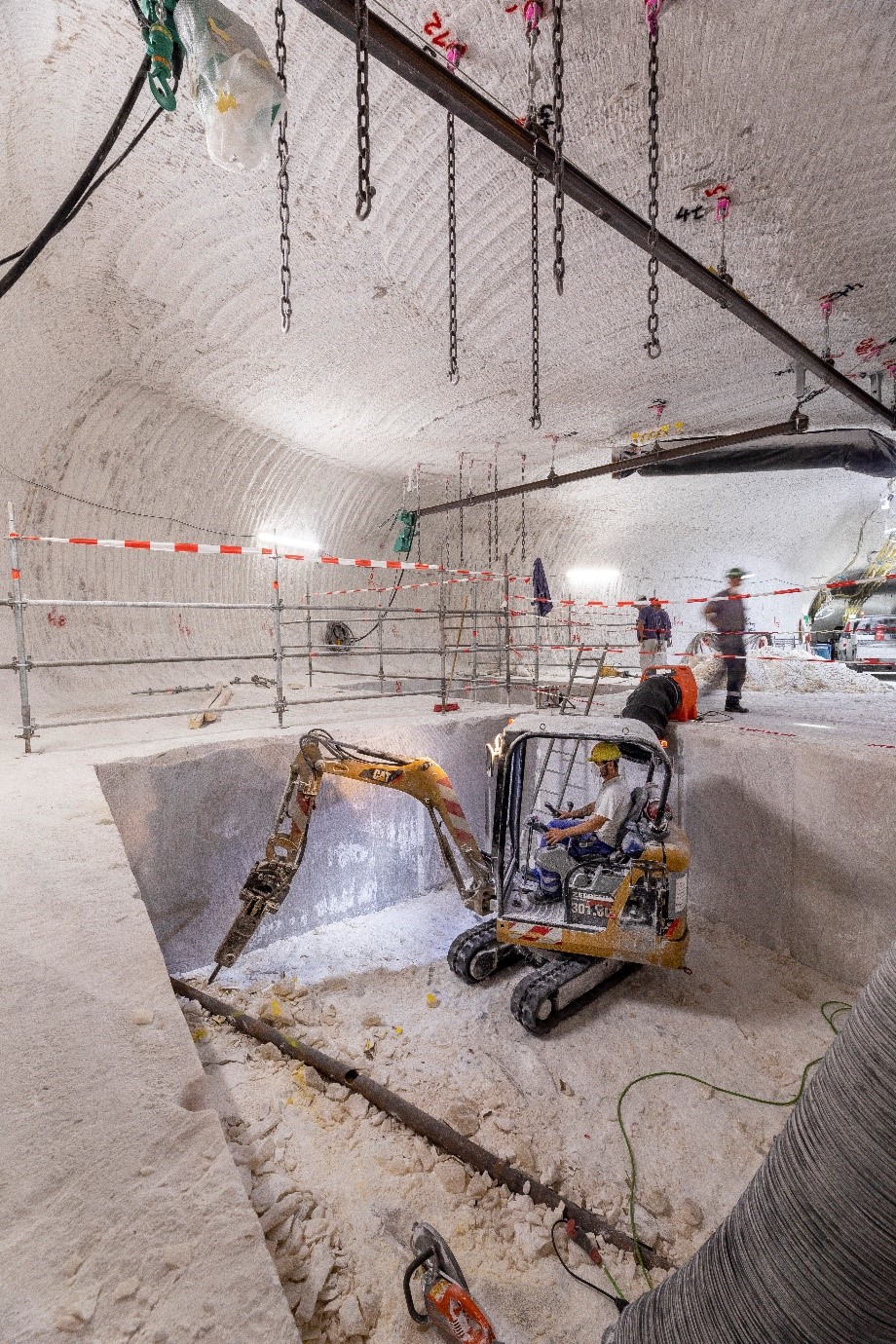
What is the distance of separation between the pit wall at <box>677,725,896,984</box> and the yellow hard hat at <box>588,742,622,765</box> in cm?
149

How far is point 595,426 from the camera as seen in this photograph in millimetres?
9180

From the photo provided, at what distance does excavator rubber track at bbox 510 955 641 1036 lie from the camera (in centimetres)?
384

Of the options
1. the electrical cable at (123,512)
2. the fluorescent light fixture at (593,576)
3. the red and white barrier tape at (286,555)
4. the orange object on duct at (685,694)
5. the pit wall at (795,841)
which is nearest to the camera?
the pit wall at (795,841)

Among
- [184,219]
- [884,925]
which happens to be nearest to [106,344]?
[184,219]

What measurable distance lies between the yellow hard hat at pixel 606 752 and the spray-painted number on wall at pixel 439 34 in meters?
4.10

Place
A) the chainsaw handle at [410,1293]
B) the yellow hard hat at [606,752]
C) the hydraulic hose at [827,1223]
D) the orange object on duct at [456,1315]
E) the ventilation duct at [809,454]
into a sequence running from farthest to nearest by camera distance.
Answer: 1. the ventilation duct at [809,454]
2. the yellow hard hat at [606,752]
3. the chainsaw handle at [410,1293]
4. the orange object on duct at [456,1315]
5. the hydraulic hose at [827,1223]

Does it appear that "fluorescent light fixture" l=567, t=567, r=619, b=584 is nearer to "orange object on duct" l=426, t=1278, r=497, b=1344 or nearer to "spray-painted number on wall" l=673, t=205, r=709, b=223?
"spray-painted number on wall" l=673, t=205, r=709, b=223

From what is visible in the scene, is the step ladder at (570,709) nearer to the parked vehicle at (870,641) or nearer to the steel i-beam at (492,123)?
the steel i-beam at (492,123)

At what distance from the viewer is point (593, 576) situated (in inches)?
617

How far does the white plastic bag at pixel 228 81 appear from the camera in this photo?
2.30 metres

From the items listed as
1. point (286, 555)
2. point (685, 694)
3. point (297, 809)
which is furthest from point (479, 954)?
point (286, 555)

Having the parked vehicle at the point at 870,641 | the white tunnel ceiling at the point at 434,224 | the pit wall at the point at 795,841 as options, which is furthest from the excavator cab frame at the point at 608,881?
the parked vehicle at the point at 870,641

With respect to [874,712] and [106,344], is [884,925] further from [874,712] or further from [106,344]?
[106,344]

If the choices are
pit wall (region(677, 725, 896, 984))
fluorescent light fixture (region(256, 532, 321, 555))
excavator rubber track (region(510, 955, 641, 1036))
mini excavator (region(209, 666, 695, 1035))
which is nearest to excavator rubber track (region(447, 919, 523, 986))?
mini excavator (region(209, 666, 695, 1035))
